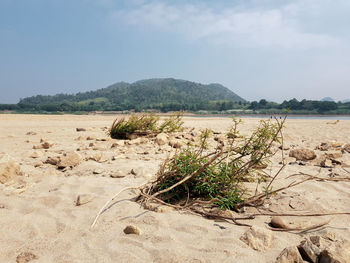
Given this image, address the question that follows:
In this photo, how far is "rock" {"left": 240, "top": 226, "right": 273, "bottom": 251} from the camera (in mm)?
1696

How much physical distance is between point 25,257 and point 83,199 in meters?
0.91

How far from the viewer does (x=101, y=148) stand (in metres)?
5.23

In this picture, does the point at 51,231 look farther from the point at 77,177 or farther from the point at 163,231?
the point at 77,177

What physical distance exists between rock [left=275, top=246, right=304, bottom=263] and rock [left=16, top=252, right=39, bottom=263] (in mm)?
1510

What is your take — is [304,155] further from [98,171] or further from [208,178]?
[98,171]

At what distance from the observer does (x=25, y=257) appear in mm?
1608

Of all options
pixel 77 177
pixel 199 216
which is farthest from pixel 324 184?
pixel 77 177

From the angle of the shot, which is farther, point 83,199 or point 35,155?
point 35,155

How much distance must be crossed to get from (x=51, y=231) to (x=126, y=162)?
2151mm

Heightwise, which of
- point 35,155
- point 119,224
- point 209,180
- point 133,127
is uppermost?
point 133,127

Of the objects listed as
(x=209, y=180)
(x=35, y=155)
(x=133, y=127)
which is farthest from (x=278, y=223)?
(x=133, y=127)

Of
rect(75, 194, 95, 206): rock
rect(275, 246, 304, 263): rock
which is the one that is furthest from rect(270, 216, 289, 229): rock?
rect(75, 194, 95, 206): rock

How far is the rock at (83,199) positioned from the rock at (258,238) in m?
1.52

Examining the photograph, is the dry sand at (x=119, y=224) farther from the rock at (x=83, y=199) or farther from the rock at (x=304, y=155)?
the rock at (x=304, y=155)
